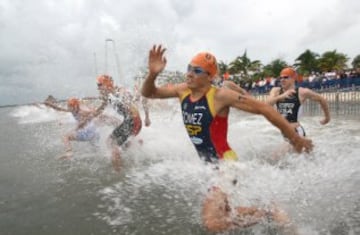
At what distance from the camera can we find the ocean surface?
15.8 ft

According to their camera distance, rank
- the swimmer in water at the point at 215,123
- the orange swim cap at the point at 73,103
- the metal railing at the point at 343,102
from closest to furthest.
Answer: the swimmer in water at the point at 215,123, the orange swim cap at the point at 73,103, the metal railing at the point at 343,102

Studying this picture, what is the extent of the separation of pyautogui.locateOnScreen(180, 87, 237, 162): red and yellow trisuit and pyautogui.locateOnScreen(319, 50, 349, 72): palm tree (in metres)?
60.0

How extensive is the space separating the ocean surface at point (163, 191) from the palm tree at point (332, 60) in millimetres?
54746

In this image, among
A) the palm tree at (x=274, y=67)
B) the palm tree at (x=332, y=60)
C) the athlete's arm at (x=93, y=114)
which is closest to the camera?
the athlete's arm at (x=93, y=114)

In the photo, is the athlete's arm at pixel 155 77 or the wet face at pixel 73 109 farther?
the wet face at pixel 73 109

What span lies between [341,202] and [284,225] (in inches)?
60.7

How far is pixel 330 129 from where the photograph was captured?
12820 millimetres

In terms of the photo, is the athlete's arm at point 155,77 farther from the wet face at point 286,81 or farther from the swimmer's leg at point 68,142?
the swimmer's leg at point 68,142

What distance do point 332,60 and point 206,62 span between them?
6329 cm

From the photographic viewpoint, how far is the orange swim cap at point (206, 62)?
4.50 metres

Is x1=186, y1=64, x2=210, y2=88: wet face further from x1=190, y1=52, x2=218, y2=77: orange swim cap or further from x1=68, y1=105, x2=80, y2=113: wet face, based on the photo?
x1=68, y1=105, x2=80, y2=113: wet face

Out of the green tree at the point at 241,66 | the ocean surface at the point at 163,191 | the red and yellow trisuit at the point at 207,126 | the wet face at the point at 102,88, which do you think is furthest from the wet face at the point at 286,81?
the green tree at the point at 241,66

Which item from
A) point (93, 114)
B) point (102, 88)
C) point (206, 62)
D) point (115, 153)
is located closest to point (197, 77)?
point (206, 62)

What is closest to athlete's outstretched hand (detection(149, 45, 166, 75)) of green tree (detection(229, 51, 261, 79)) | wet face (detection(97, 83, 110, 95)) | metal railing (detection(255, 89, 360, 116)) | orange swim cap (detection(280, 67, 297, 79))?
orange swim cap (detection(280, 67, 297, 79))
